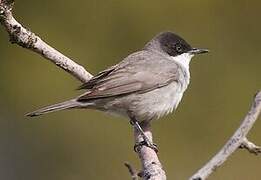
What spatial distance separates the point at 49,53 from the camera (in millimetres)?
4742

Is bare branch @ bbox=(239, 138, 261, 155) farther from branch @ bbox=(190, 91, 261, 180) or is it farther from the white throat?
the white throat

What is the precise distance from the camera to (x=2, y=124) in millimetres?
7805

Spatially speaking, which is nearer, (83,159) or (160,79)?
(160,79)

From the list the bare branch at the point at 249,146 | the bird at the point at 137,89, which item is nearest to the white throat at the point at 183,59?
the bird at the point at 137,89

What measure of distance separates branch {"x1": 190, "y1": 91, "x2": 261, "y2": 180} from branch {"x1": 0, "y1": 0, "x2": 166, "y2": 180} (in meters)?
0.77

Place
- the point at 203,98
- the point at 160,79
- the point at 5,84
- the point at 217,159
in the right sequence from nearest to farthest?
the point at 217,159, the point at 160,79, the point at 203,98, the point at 5,84

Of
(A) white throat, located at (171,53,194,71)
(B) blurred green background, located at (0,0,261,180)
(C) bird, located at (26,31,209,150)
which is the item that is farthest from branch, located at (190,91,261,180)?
(B) blurred green background, located at (0,0,261,180)

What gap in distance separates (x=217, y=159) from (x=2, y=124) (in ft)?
17.2

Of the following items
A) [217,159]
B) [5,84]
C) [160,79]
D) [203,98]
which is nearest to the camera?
[217,159]

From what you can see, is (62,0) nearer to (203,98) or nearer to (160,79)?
(203,98)

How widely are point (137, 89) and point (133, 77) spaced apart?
0.09 meters

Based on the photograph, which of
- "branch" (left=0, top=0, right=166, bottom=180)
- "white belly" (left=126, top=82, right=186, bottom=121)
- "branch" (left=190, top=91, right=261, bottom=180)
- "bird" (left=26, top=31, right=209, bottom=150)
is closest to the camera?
"branch" (left=190, top=91, right=261, bottom=180)

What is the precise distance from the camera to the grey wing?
4.88m

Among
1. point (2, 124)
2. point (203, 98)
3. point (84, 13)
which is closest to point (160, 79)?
point (203, 98)
